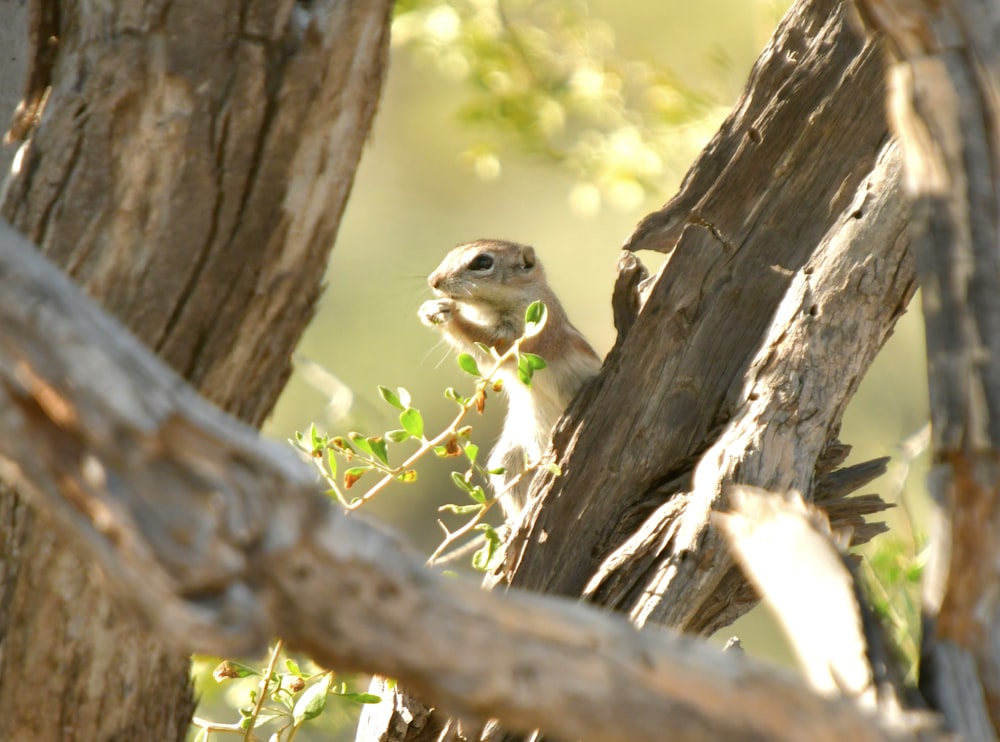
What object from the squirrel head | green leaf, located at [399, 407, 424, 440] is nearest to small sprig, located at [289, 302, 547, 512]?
green leaf, located at [399, 407, 424, 440]

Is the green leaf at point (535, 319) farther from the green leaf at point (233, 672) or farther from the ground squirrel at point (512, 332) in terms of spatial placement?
the ground squirrel at point (512, 332)

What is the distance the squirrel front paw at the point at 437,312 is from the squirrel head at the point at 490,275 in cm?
20

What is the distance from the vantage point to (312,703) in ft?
7.91

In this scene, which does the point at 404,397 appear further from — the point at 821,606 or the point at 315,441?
the point at 821,606

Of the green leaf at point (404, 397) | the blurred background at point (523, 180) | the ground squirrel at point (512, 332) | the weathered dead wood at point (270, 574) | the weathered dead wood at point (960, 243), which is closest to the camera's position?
the weathered dead wood at point (270, 574)

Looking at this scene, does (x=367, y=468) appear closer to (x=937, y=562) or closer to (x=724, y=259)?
(x=724, y=259)

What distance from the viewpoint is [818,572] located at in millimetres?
1778

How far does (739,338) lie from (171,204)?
1685mm

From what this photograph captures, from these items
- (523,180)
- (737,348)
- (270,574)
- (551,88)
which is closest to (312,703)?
(270,574)

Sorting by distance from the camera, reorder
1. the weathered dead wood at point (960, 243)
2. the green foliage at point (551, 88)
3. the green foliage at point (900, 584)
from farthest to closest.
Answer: the green foliage at point (551, 88), the green foliage at point (900, 584), the weathered dead wood at point (960, 243)

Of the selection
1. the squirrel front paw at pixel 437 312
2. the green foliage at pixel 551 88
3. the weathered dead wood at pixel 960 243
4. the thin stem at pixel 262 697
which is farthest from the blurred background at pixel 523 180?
the weathered dead wood at pixel 960 243

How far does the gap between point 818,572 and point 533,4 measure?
18.5 ft

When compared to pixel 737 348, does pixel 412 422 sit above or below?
below

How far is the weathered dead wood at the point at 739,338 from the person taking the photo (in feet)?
9.09
